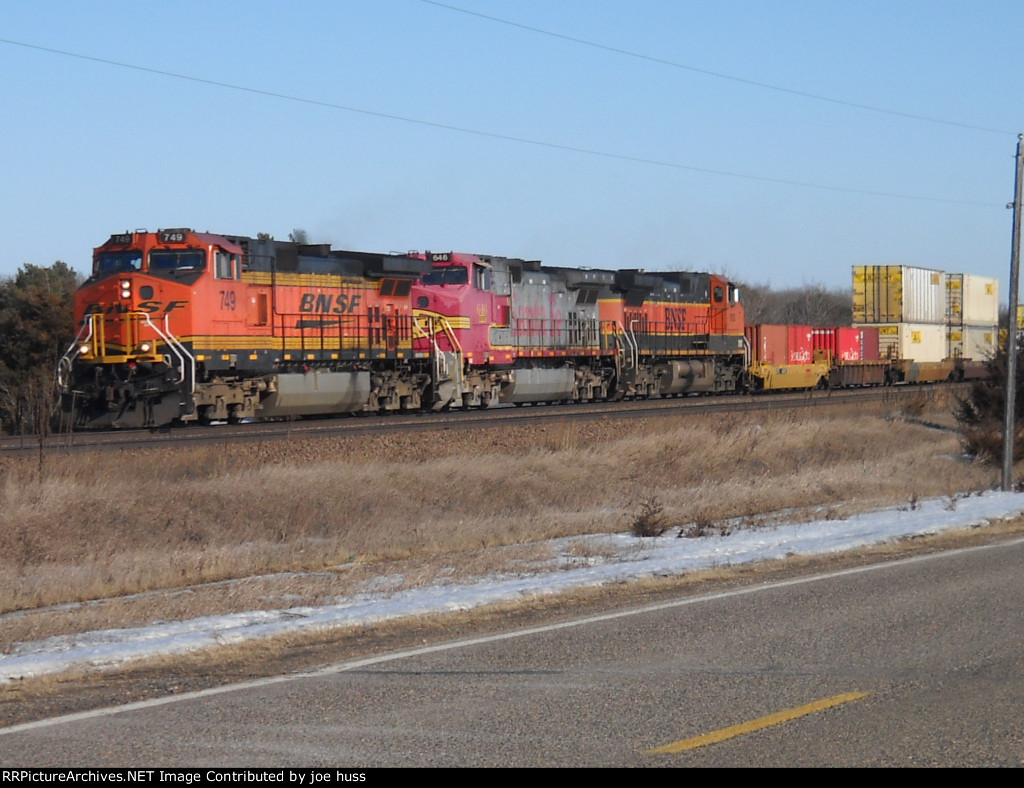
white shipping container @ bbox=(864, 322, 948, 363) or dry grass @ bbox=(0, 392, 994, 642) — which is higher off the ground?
white shipping container @ bbox=(864, 322, 948, 363)

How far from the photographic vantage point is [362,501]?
19422 mm

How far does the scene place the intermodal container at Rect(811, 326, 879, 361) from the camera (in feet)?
166

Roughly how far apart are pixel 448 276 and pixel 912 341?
3002cm

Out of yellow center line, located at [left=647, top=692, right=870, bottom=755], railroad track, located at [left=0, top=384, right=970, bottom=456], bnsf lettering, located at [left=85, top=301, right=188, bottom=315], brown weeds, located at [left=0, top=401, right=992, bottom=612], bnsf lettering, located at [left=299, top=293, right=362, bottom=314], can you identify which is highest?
bnsf lettering, located at [left=299, top=293, right=362, bottom=314]

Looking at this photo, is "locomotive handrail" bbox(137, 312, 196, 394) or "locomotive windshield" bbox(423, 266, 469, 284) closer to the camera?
"locomotive handrail" bbox(137, 312, 196, 394)

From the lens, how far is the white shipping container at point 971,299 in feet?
186

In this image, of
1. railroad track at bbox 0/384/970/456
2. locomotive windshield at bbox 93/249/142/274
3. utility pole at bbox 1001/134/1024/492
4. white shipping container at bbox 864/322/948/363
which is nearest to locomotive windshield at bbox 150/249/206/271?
locomotive windshield at bbox 93/249/142/274

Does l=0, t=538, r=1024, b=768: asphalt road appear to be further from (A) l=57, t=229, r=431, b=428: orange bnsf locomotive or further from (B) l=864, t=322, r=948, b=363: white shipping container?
(B) l=864, t=322, r=948, b=363: white shipping container

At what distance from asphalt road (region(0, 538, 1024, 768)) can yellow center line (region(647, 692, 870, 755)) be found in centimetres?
2

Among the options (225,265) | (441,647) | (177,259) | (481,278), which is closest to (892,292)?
(481,278)

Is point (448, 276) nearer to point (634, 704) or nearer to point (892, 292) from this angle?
point (634, 704)

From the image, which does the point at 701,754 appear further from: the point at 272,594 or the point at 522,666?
the point at 272,594

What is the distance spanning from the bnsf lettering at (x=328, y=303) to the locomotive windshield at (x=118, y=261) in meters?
3.98
